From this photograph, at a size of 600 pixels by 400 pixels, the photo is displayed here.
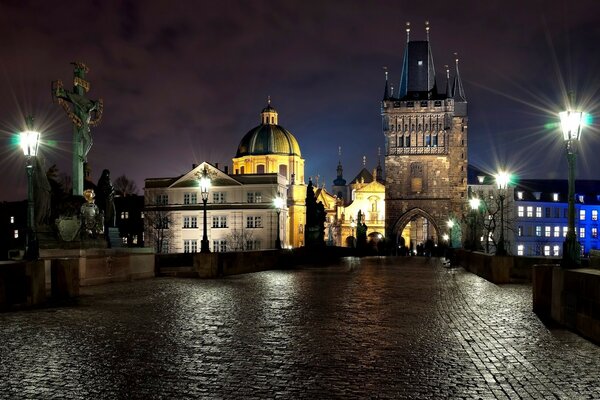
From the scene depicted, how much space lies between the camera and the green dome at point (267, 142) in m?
113

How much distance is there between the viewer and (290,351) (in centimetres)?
901

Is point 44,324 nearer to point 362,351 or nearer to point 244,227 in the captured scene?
point 362,351

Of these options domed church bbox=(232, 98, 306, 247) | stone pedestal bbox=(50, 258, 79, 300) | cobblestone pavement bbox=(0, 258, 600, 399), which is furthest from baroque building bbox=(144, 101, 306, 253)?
cobblestone pavement bbox=(0, 258, 600, 399)

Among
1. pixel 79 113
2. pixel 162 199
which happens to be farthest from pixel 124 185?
pixel 79 113

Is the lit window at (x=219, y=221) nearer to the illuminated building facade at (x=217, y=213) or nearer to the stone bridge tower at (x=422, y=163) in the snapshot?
the illuminated building facade at (x=217, y=213)

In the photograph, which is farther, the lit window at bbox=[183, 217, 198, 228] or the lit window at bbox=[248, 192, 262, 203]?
the lit window at bbox=[183, 217, 198, 228]

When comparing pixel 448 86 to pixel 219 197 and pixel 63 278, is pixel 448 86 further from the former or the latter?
pixel 63 278

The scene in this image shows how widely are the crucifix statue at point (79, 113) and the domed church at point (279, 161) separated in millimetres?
84403

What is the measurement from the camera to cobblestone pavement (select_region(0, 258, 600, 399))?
22.8 ft

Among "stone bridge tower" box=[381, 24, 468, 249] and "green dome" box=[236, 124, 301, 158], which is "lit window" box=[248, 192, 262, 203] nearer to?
"stone bridge tower" box=[381, 24, 468, 249]

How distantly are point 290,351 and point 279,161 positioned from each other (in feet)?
341

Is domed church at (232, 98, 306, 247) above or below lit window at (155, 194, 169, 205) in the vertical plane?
above

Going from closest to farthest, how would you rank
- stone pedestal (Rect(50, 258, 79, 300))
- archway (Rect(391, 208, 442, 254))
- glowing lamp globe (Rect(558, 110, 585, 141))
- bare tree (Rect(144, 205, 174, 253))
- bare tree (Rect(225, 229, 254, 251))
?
glowing lamp globe (Rect(558, 110, 585, 141)) → stone pedestal (Rect(50, 258, 79, 300)) → archway (Rect(391, 208, 442, 254)) → bare tree (Rect(225, 229, 254, 251)) → bare tree (Rect(144, 205, 174, 253))

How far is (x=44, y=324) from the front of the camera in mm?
11352
